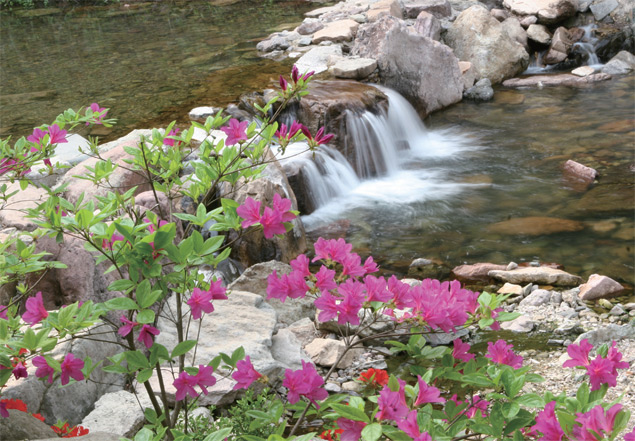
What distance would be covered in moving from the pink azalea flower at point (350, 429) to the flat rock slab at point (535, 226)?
464 cm

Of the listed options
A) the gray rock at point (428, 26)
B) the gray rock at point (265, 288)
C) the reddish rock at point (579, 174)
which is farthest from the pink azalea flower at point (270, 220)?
the gray rock at point (428, 26)

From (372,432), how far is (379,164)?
637 centimetres

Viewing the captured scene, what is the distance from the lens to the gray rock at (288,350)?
3566 mm

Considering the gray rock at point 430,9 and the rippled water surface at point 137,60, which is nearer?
the rippled water surface at point 137,60

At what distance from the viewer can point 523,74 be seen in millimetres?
10641

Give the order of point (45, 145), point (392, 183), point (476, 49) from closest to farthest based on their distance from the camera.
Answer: point (45, 145), point (392, 183), point (476, 49)

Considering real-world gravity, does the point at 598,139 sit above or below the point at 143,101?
below

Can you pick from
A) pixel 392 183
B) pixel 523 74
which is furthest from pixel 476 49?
pixel 392 183

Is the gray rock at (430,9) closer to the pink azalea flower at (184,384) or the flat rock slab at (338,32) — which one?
the flat rock slab at (338,32)

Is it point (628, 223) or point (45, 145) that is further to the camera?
point (628, 223)

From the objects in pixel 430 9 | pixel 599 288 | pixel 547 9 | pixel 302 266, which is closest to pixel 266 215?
pixel 302 266

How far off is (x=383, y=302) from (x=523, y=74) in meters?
9.86

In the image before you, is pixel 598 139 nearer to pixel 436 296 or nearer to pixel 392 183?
pixel 392 183

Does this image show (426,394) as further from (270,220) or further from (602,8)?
(602,8)
